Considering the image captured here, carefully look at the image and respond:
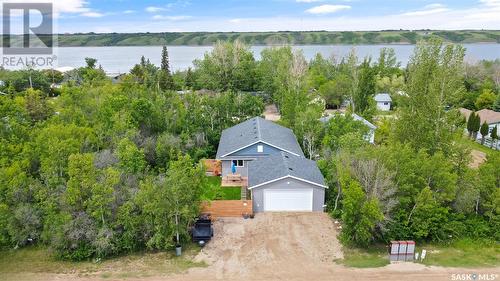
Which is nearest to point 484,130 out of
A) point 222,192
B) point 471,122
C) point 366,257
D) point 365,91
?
A: point 471,122

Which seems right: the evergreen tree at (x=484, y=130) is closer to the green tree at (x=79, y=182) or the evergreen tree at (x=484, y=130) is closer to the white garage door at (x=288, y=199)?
the white garage door at (x=288, y=199)

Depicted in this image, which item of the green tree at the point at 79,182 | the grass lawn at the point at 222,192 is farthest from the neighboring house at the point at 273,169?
the green tree at the point at 79,182

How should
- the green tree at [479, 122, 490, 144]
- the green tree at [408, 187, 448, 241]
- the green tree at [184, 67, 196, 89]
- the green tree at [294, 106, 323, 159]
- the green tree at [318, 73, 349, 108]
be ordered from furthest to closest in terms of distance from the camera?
1. the green tree at [184, 67, 196, 89]
2. the green tree at [318, 73, 349, 108]
3. the green tree at [479, 122, 490, 144]
4. the green tree at [294, 106, 323, 159]
5. the green tree at [408, 187, 448, 241]

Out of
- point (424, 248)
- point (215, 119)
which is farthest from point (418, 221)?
point (215, 119)

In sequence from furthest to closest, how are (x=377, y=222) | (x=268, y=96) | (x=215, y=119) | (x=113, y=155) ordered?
1. (x=268, y=96)
2. (x=215, y=119)
3. (x=113, y=155)
4. (x=377, y=222)

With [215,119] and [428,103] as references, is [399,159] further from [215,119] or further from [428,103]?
[215,119]

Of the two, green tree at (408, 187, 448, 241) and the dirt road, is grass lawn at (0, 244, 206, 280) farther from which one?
green tree at (408, 187, 448, 241)

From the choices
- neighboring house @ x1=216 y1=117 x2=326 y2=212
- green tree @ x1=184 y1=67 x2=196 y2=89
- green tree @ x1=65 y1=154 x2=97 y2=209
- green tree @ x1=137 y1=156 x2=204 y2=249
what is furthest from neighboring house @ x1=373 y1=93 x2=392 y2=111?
green tree @ x1=65 y1=154 x2=97 y2=209

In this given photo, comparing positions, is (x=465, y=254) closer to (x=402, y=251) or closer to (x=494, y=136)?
(x=402, y=251)
